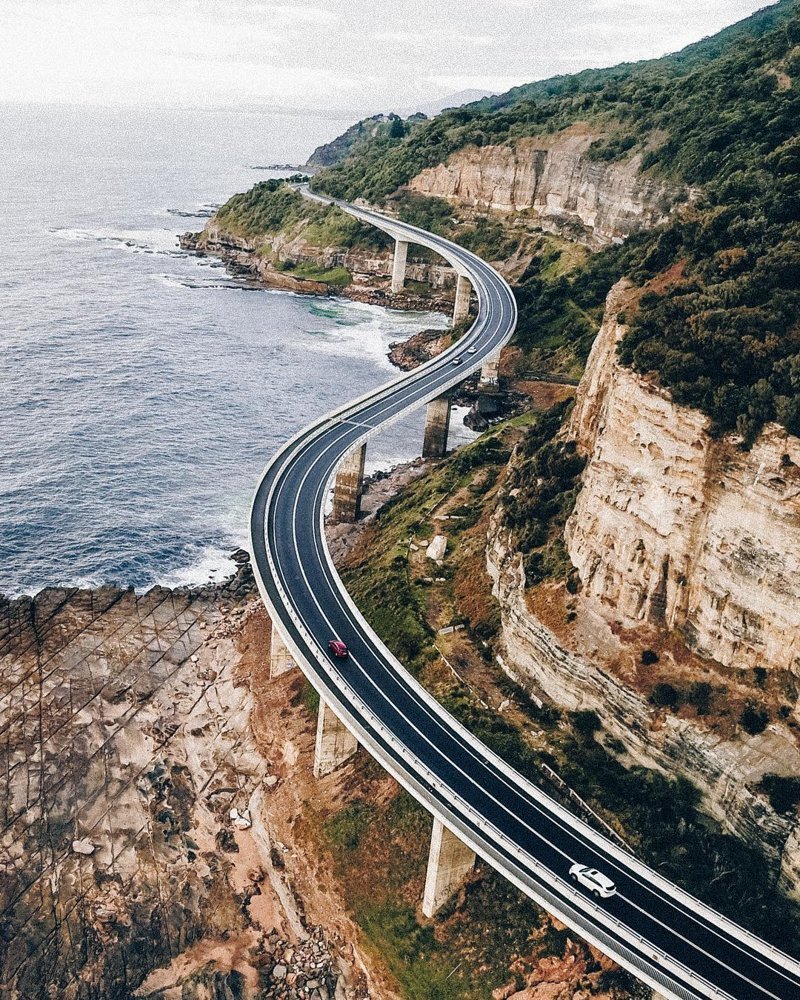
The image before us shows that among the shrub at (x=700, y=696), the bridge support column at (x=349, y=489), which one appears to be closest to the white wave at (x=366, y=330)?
the bridge support column at (x=349, y=489)

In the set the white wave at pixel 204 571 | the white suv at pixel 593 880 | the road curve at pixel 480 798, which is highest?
the white suv at pixel 593 880

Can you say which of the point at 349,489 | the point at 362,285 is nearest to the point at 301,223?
the point at 362,285

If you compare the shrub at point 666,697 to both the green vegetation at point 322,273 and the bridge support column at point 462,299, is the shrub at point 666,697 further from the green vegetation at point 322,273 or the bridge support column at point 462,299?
the green vegetation at point 322,273

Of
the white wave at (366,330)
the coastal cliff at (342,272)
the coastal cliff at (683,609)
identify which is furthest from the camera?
the coastal cliff at (342,272)

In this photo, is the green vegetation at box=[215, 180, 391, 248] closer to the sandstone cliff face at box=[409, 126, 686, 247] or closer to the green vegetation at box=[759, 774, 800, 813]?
the sandstone cliff face at box=[409, 126, 686, 247]

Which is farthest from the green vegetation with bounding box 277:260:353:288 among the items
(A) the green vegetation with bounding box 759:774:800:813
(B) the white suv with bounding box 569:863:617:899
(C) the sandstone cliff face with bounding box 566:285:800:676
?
(B) the white suv with bounding box 569:863:617:899

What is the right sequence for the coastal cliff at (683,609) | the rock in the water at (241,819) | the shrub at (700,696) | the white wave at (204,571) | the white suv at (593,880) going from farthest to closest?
the white wave at (204,571) → the rock in the water at (241,819) → the shrub at (700,696) → the coastal cliff at (683,609) → the white suv at (593,880)

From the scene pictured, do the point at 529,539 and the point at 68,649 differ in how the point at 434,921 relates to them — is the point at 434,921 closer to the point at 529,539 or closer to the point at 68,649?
the point at 529,539

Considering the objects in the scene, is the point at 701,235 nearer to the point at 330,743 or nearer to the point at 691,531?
the point at 691,531
